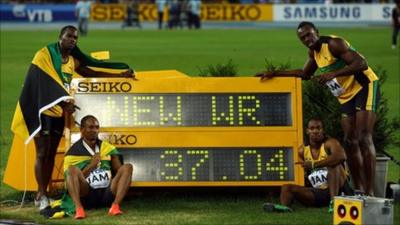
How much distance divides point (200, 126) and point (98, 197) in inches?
53.9

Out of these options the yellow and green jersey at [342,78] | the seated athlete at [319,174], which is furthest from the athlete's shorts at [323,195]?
the yellow and green jersey at [342,78]

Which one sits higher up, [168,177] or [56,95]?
[56,95]

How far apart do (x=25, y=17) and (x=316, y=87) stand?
→ 181 feet

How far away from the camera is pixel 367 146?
468 inches

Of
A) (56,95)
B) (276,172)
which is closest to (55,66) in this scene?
(56,95)

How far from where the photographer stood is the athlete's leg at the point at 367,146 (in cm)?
1188

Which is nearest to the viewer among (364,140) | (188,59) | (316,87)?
(364,140)

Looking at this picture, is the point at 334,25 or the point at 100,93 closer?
the point at 100,93

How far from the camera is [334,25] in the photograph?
201ft

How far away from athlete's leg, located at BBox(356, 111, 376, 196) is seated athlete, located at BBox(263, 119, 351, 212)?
0.73 feet

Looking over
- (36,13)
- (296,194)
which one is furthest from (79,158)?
(36,13)

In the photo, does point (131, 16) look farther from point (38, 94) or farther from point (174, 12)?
point (38, 94)

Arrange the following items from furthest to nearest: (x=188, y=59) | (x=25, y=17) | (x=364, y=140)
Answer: (x=25, y=17)
(x=188, y=59)
(x=364, y=140)

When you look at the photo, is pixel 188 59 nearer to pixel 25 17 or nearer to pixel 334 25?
pixel 334 25
